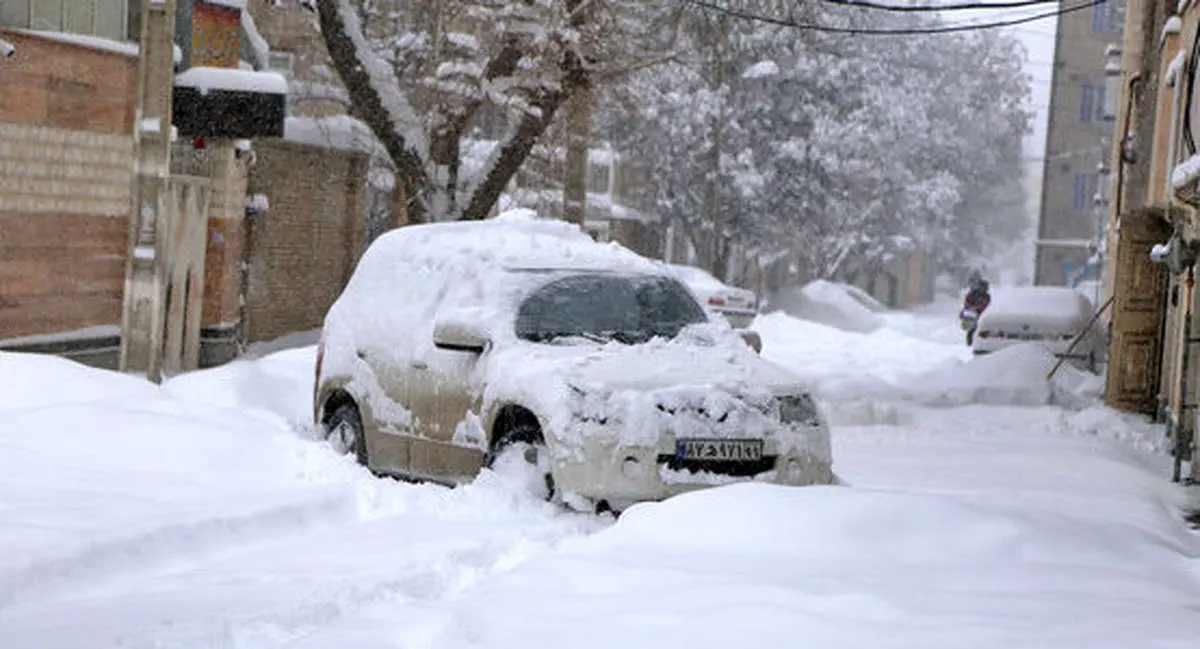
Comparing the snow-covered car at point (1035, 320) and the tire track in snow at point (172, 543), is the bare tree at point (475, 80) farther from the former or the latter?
the tire track in snow at point (172, 543)

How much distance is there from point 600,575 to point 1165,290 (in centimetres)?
1660

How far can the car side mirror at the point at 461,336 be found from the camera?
10.1 metres

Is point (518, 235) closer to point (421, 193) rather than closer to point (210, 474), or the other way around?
point (210, 474)

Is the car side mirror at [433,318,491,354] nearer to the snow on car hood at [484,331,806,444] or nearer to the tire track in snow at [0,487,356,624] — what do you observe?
the snow on car hood at [484,331,806,444]

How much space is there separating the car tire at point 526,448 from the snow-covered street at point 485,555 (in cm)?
13

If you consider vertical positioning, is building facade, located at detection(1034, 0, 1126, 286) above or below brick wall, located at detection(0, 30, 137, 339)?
above

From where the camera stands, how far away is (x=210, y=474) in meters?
10.6

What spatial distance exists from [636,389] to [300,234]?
16.5m

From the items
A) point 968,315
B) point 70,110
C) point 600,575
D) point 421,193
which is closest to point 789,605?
point 600,575

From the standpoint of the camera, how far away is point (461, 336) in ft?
33.0

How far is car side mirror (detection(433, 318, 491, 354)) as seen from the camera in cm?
1007

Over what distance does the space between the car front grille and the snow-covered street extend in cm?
53

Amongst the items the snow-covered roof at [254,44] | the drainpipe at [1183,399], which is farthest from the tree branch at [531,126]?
the drainpipe at [1183,399]

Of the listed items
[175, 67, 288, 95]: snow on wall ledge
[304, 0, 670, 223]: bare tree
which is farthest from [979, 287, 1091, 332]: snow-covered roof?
[175, 67, 288, 95]: snow on wall ledge
